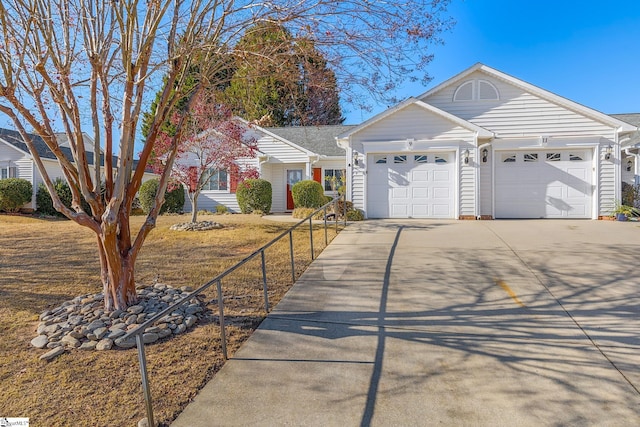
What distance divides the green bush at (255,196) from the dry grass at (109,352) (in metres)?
6.49

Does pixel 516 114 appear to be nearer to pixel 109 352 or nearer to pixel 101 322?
pixel 101 322

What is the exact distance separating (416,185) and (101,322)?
32.9 feet

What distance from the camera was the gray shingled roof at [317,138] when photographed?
17719 millimetres

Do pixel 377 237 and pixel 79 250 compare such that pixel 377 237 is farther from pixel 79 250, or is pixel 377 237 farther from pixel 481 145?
pixel 79 250

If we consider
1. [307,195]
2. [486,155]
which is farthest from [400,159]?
[307,195]

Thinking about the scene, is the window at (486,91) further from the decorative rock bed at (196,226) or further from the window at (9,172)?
the window at (9,172)

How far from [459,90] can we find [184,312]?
11.7 meters

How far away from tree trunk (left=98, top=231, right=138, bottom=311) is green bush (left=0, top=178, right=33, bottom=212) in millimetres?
15707

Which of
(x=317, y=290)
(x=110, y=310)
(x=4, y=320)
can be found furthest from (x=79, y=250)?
(x=317, y=290)

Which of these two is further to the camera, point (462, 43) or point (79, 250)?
point (79, 250)

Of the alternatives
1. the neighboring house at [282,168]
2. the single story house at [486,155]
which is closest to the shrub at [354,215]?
the single story house at [486,155]

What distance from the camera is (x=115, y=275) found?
14.5 feet

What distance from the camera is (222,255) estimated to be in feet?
26.3

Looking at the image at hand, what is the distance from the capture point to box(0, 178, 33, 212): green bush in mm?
16062
